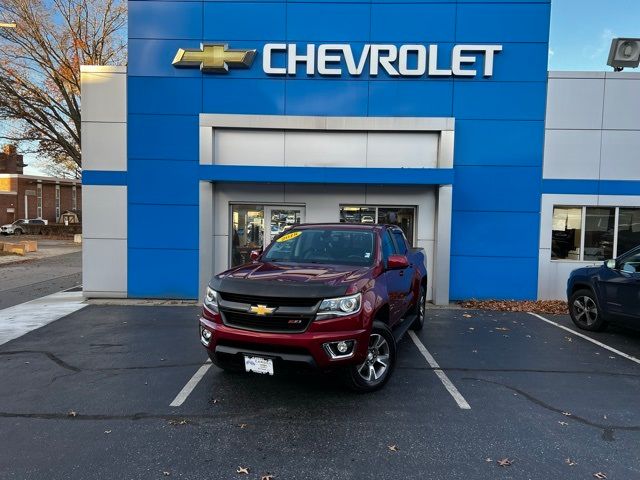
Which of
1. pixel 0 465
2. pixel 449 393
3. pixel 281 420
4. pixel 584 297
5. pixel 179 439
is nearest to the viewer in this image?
pixel 0 465

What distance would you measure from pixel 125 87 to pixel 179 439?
9.14 metres

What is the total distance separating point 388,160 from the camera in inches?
415

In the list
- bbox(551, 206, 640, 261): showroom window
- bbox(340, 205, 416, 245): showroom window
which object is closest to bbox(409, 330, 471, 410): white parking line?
bbox(340, 205, 416, 245): showroom window

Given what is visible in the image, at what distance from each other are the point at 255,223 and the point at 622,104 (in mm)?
9252

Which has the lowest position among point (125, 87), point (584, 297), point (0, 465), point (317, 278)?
point (0, 465)

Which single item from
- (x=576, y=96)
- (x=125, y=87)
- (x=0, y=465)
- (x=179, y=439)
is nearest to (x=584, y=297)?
(x=576, y=96)

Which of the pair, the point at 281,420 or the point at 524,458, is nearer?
the point at 524,458

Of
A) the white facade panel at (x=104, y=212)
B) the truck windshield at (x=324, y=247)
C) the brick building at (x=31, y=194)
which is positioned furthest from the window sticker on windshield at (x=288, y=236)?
the brick building at (x=31, y=194)

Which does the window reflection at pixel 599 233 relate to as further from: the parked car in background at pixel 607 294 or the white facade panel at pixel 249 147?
the white facade panel at pixel 249 147

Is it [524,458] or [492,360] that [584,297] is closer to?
[492,360]

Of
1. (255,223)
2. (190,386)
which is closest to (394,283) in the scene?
(190,386)

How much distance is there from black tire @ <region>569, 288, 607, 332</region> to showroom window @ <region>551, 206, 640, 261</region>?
288 cm

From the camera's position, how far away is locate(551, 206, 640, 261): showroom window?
1059 cm

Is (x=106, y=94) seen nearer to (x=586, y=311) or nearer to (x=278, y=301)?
(x=278, y=301)
